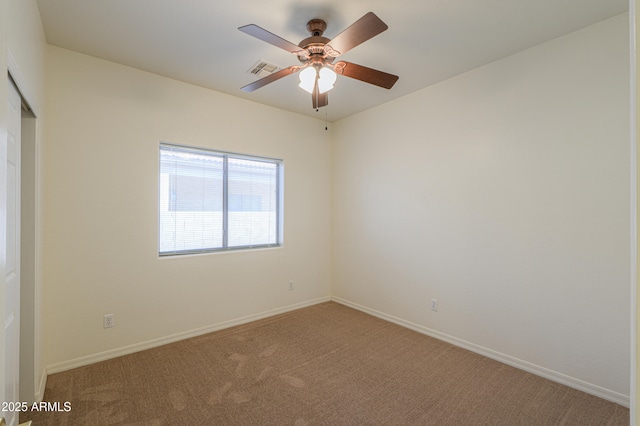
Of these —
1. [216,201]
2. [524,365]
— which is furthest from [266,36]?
[524,365]

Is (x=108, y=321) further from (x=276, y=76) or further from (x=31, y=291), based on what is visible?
(x=276, y=76)

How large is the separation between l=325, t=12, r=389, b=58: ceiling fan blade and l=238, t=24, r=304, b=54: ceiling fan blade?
26 centimetres

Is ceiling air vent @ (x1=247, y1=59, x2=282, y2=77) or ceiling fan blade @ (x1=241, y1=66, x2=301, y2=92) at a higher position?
ceiling air vent @ (x1=247, y1=59, x2=282, y2=77)

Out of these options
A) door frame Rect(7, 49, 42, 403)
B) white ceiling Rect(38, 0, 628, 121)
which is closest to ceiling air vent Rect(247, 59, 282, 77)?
white ceiling Rect(38, 0, 628, 121)

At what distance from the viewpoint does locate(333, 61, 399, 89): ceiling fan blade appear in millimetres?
2145

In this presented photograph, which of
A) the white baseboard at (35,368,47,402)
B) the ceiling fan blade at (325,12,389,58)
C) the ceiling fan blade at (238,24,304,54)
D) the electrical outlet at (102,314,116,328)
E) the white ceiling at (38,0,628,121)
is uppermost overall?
the white ceiling at (38,0,628,121)

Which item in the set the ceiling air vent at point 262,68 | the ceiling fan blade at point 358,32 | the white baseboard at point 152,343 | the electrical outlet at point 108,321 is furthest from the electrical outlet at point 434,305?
the electrical outlet at point 108,321

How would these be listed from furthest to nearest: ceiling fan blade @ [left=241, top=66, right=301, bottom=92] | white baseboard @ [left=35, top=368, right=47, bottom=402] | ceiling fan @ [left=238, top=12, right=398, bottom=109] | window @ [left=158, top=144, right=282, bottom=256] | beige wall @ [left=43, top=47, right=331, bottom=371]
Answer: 1. window @ [left=158, top=144, right=282, bottom=256]
2. beige wall @ [left=43, top=47, right=331, bottom=371]
3. ceiling fan blade @ [left=241, top=66, right=301, bottom=92]
4. white baseboard @ [left=35, top=368, right=47, bottom=402]
5. ceiling fan @ [left=238, top=12, right=398, bottom=109]

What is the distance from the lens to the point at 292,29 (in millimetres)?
2297

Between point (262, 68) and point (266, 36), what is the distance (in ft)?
3.24

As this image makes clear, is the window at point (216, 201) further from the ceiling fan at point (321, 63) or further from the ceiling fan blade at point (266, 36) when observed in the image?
the ceiling fan blade at point (266, 36)

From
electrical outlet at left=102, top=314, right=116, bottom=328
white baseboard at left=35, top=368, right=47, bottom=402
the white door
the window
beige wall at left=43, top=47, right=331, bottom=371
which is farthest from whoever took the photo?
the window

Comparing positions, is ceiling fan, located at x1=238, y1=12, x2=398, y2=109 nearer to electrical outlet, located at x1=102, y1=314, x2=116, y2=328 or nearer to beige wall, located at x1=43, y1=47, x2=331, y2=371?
beige wall, located at x1=43, y1=47, x2=331, y2=371

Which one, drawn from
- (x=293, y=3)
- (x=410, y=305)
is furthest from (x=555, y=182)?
(x=293, y=3)
